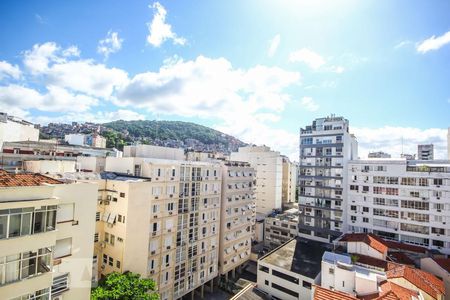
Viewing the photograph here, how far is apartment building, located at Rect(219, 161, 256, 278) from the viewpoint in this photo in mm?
44188

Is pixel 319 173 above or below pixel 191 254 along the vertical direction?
above

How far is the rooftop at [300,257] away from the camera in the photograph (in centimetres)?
3594

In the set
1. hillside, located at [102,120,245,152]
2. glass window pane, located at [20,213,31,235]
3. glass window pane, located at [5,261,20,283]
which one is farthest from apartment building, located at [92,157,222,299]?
hillside, located at [102,120,245,152]

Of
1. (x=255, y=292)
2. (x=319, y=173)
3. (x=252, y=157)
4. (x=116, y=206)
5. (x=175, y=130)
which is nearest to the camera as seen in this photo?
(x=116, y=206)

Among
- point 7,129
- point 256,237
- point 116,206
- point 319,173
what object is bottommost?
point 256,237

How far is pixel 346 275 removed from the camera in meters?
26.5

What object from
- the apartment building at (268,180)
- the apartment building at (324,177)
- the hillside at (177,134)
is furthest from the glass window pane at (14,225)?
the hillside at (177,134)

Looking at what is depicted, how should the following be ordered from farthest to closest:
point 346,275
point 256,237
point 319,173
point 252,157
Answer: point 252,157 < point 256,237 < point 319,173 < point 346,275

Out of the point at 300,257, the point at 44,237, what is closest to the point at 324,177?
the point at 300,257

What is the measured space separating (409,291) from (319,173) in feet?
95.3

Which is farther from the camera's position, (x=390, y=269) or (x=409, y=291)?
(x=390, y=269)

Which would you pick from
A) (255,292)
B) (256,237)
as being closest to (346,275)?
(255,292)

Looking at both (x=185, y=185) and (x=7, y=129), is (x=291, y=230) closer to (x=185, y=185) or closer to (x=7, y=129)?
(x=185, y=185)

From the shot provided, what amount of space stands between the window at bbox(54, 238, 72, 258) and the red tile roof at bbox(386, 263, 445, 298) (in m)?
30.3
